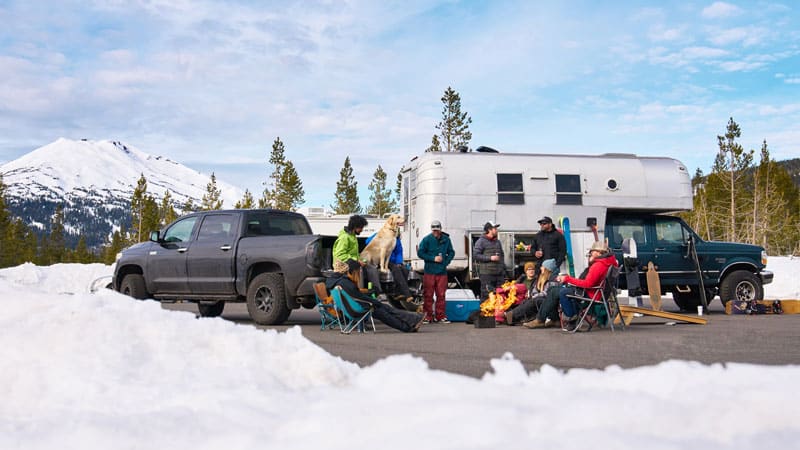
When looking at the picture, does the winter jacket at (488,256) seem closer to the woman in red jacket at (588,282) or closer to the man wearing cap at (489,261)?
the man wearing cap at (489,261)

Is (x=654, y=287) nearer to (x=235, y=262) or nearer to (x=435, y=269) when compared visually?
(x=435, y=269)

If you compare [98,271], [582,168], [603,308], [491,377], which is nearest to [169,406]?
[491,377]

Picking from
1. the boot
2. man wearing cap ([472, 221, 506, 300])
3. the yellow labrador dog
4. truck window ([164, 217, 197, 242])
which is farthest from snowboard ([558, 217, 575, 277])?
truck window ([164, 217, 197, 242])

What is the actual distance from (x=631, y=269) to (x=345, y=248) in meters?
6.73

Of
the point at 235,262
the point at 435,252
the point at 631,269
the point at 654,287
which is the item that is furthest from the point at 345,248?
the point at 654,287

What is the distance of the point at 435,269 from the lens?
1401cm

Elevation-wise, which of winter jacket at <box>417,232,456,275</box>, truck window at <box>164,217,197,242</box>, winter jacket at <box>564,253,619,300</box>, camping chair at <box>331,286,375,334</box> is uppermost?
truck window at <box>164,217,197,242</box>

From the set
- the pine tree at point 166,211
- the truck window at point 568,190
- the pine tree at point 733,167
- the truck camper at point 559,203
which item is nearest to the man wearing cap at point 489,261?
the truck camper at point 559,203

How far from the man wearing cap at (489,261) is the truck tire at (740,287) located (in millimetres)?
5911

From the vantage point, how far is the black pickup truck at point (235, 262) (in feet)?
41.9

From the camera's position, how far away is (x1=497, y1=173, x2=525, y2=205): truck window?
16.7 metres

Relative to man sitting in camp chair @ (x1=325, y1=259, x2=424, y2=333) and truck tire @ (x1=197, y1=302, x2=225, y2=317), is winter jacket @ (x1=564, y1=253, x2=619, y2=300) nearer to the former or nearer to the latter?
man sitting in camp chair @ (x1=325, y1=259, x2=424, y2=333)

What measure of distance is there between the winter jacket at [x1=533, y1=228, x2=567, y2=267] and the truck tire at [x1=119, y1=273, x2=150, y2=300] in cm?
751

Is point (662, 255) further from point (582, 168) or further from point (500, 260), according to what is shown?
point (500, 260)
